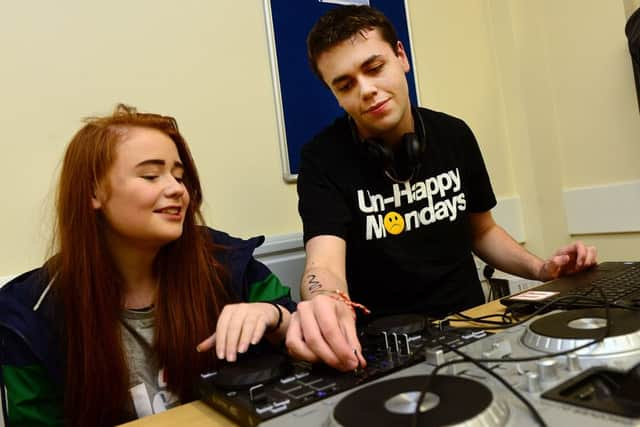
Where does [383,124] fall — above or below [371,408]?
above

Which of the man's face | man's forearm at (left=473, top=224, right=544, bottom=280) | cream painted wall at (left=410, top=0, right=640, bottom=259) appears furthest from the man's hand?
cream painted wall at (left=410, top=0, right=640, bottom=259)

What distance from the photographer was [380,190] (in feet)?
3.73

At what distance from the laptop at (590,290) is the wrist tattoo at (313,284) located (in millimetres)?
325

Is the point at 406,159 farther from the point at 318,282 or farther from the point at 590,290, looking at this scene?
the point at 590,290

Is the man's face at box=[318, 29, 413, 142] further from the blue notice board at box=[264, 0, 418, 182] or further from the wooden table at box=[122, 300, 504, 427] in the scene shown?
the wooden table at box=[122, 300, 504, 427]

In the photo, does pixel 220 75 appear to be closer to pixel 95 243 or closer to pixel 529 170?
pixel 95 243

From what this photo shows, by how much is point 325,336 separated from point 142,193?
0.46 m

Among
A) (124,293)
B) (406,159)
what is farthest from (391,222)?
(124,293)

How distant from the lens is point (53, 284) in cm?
84

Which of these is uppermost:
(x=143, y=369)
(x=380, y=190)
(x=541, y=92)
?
(x=541, y=92)

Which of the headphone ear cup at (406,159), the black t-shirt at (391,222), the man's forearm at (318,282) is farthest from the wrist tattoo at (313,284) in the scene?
the headphone ear cup at (406,159)

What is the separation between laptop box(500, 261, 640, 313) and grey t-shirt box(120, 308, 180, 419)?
0.60 meters

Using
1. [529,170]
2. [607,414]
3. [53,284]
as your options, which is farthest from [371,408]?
[529,170]

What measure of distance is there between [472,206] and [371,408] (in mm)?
1026
